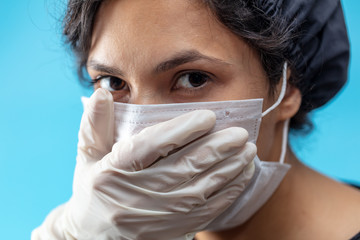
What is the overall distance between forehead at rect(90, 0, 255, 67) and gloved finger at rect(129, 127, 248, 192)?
0.79 ft

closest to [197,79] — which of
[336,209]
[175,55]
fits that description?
[175,55]

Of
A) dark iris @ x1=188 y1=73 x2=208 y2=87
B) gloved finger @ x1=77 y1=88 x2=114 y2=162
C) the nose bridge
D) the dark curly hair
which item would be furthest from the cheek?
gloved finger @ x1=77 y1=88 x2=114 y2=162

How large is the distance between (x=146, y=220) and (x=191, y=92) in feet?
1.32

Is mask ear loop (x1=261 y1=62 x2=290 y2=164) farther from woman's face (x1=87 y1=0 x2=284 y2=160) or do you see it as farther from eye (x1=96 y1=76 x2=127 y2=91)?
eye (x1=96 y1=76 x2=127 y2=91)

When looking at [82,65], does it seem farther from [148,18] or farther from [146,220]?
[146,220]

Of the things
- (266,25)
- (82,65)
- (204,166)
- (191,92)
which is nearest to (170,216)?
(204,166)

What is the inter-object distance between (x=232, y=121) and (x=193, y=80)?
17 cm

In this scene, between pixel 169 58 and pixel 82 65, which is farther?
pixel 82 65

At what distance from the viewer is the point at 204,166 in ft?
4.10

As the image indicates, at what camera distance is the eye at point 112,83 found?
149 centimetres

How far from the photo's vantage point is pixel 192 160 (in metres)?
1.24

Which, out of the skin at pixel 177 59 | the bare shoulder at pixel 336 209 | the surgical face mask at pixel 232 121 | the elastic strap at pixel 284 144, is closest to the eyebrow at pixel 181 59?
the skin at pixel 177 59

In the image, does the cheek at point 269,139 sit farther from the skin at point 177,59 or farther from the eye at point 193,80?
the eye at point 193,80

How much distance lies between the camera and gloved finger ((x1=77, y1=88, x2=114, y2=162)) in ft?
4.39
